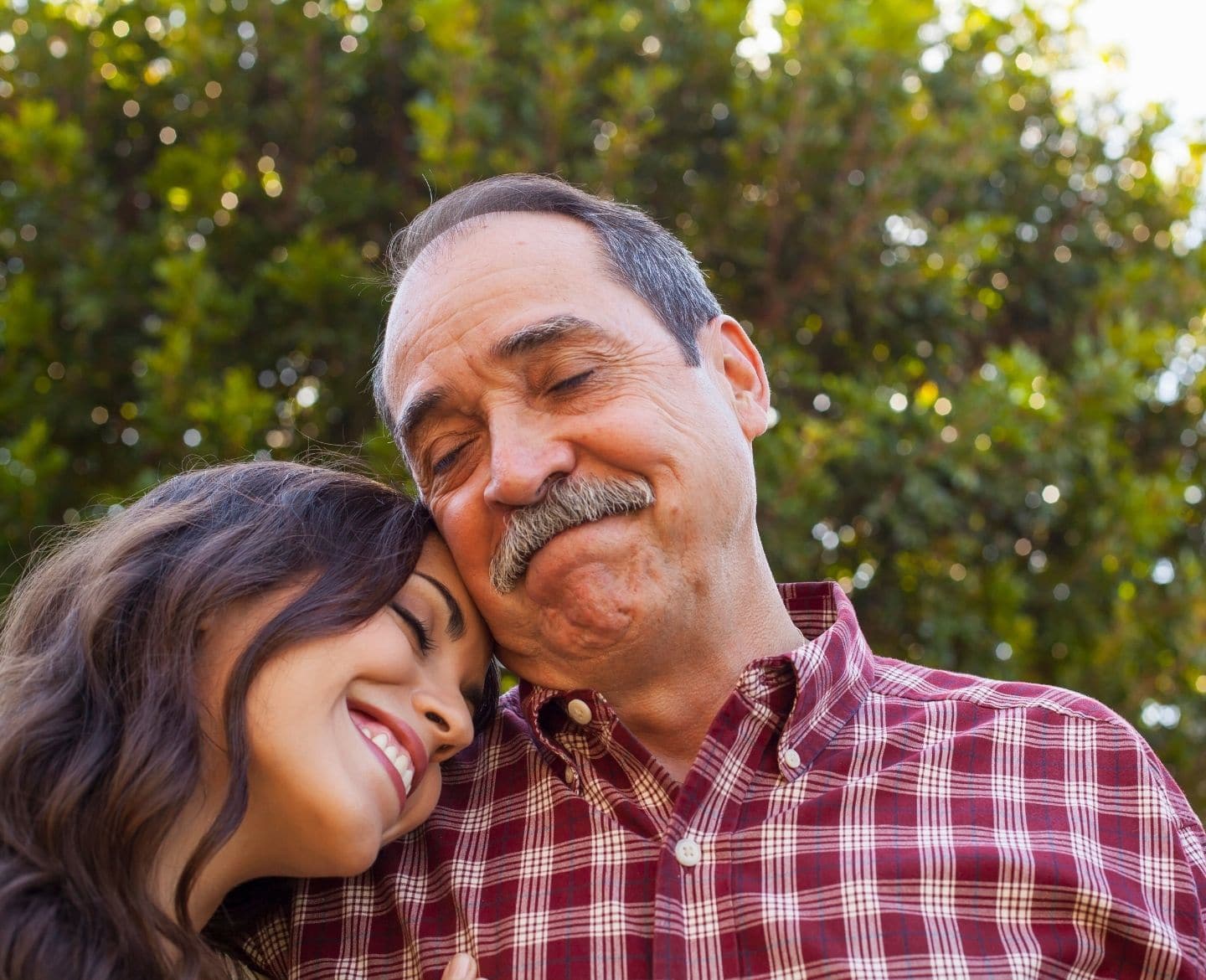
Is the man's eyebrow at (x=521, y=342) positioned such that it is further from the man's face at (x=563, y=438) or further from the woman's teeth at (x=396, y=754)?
the woman's teeth at (x=396, y=754)

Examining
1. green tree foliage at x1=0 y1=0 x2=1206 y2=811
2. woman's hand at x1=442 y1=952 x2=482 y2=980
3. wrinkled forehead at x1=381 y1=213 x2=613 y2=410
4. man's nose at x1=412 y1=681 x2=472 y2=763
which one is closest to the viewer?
woman's hand at x1=442 y1=952 x2=482 y2=980

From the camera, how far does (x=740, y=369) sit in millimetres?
2615

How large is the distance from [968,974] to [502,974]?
2.32ft

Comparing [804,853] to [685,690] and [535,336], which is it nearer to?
[685,690]

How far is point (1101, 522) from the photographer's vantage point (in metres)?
4.12

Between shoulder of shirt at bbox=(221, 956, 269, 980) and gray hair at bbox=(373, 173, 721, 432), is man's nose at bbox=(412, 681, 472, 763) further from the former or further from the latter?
gray hair at bbox=(373, 173, 721, 432)

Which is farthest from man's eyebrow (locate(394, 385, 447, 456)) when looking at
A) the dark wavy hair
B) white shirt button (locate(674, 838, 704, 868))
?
white shirt button (locate(674, 838, 704, 868))

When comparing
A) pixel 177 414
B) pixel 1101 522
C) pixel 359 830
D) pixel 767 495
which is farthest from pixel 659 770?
pixel 1101 522

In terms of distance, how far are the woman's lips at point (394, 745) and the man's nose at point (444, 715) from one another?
51 mm

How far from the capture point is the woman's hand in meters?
1.90

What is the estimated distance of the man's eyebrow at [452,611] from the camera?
7.13 feet

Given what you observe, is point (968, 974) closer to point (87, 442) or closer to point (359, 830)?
point (359, 830)

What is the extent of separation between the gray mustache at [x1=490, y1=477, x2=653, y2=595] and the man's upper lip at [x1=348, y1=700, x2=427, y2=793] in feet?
1.08

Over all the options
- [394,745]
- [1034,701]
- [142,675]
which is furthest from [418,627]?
[1034,701]
